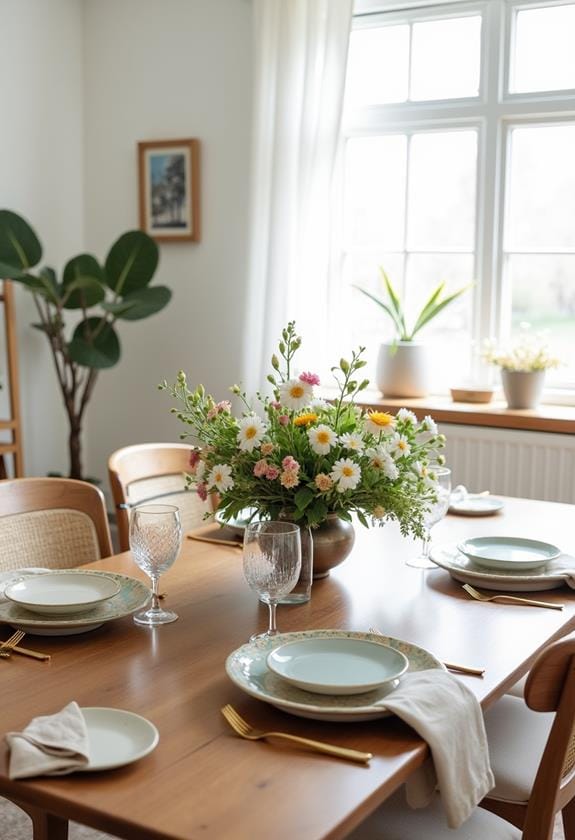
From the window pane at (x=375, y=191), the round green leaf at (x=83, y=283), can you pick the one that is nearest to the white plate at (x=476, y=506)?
the window pane at (x=375, y=191)

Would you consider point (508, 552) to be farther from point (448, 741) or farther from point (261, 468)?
point (448, 741)

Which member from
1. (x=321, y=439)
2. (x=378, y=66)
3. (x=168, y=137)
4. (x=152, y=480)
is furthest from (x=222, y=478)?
(x=168, y=137)

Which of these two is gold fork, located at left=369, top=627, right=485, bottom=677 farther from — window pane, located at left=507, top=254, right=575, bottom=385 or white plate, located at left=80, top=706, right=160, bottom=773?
window pane, located at left=507, top=254, right=575, bottom=385

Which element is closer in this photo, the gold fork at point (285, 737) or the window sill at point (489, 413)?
the gold fork at point (285, 737)

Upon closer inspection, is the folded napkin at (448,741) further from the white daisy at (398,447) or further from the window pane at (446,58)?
the window pane at (446,58)

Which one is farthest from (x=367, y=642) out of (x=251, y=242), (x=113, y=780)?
(x=251, y=242)

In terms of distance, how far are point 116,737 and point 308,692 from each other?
0.83 feet

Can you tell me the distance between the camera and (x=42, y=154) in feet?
14.7

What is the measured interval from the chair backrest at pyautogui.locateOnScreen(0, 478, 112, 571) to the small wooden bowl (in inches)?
77.2

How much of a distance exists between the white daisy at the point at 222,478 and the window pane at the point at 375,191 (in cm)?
254

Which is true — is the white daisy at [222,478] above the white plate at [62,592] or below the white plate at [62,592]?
above

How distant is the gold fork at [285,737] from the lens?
1.18m

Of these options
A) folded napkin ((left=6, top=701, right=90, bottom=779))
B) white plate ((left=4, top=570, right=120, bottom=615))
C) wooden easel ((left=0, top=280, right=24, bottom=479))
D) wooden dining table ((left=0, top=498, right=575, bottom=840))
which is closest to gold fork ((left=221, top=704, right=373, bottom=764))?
wooden dining table ((left=0, top=498, right=575, bottom=840))

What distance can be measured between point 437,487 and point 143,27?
129 inches
